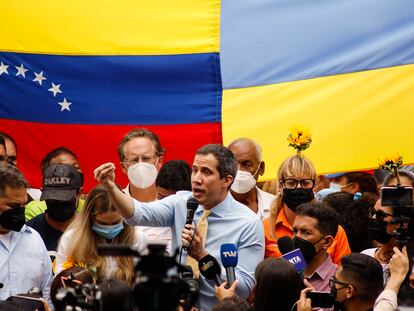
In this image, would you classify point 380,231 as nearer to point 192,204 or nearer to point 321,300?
point 321,300

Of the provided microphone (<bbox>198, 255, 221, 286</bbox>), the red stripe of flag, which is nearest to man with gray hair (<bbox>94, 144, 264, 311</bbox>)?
microphone (<bbox>198, 255, 221, 286</bbox>)

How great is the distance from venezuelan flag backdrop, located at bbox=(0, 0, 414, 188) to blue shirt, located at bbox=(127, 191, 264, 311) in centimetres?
214

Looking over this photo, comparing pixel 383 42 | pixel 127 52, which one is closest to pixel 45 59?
pixel 127 52

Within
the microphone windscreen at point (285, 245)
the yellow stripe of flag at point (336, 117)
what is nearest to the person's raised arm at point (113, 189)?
the microphone windscreen at point (285, 245)

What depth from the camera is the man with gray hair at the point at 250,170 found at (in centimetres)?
927

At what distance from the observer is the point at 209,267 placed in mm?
7113

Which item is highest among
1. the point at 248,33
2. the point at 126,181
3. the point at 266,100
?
the point at 248,33

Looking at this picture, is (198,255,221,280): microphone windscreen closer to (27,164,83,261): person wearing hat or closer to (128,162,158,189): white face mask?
(128,162,158,189): white face mask

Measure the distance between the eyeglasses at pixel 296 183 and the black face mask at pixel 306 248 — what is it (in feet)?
3.01

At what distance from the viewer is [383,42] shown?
9.98 meters

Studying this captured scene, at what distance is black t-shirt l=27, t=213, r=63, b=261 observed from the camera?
28.8 feet

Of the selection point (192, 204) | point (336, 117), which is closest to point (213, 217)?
point (192, 204)

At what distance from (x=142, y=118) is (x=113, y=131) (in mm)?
285

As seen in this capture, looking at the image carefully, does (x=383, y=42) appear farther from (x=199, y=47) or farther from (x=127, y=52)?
(x=127, y=52)
